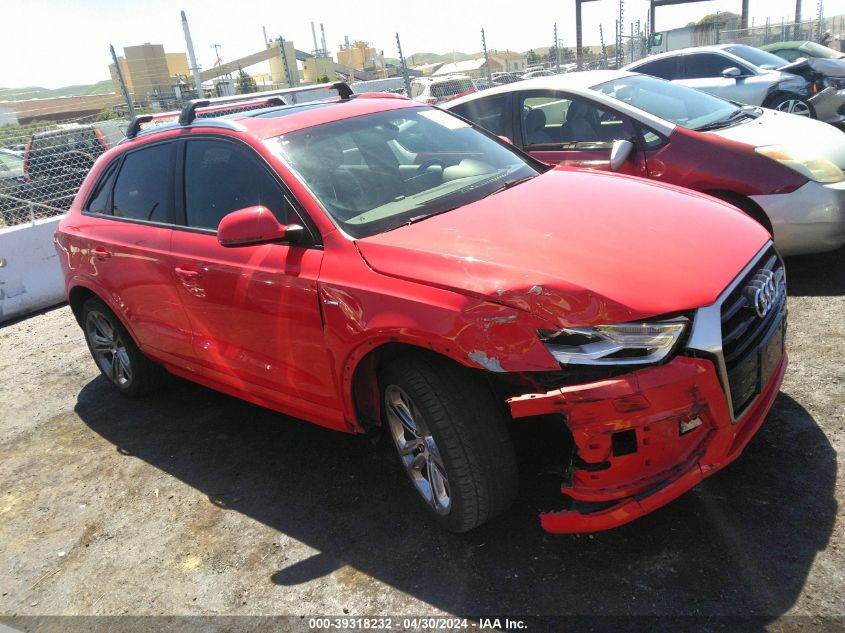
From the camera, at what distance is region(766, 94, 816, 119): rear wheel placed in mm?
11164

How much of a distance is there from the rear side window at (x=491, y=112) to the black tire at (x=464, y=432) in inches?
156

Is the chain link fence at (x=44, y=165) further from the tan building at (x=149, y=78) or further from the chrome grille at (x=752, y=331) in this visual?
the chrome grille at (x=752, y=331)

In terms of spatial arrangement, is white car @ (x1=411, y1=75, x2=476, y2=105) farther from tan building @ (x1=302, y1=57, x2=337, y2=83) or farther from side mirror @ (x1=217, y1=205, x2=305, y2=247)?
tan building @ (x1=302, y1=57, x2=337, y2=83)

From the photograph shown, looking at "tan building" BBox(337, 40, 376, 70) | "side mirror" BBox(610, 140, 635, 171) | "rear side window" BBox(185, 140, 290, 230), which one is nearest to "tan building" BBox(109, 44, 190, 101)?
"rear side window" BBox(185, 140, 290, 230)

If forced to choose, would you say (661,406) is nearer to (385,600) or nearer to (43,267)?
(385,600)

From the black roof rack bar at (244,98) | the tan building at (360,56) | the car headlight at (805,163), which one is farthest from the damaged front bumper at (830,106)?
the tan building at (360,56)

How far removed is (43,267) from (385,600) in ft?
22.6

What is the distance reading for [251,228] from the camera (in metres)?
3.01

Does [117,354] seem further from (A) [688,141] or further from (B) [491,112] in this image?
(A) [688,141]

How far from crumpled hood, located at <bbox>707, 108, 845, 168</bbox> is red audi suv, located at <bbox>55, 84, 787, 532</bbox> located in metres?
2.35

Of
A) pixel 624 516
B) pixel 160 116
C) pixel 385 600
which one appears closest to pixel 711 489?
pixel 624 516

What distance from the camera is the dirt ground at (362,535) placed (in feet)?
8.32

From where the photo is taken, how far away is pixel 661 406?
91.9 inches

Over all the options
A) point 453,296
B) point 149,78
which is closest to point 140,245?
point 453,296
